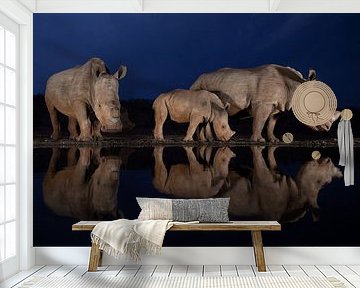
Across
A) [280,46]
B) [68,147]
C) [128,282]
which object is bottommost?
[128,282]

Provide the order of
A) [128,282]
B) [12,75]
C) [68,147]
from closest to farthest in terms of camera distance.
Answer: [128,282] < [12,75] < [68,147]

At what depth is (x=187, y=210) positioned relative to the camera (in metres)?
7.06

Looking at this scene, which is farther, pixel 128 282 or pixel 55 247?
pixel 55 247

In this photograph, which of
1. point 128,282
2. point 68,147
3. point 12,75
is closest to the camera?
point 128,282

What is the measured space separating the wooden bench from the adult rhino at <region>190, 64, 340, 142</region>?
97cm

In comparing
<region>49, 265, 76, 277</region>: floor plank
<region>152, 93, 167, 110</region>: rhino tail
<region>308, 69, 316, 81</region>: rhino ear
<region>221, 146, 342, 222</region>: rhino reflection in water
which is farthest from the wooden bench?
<region>308, 69, 316, 81</region>: rhino ear

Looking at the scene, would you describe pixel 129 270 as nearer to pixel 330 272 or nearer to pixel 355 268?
pixel 330 272

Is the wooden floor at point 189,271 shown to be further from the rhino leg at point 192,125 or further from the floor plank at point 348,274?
the rhino leg at point 192,125

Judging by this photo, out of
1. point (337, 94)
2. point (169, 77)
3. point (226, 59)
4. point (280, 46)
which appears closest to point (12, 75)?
point (169, 77)

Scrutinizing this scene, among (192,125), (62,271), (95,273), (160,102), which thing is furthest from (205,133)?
(62,271)

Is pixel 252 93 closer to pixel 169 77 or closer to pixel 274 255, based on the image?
pixel 169 77

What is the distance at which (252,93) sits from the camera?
24.6 ft

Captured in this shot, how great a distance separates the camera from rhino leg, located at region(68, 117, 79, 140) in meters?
7.52
